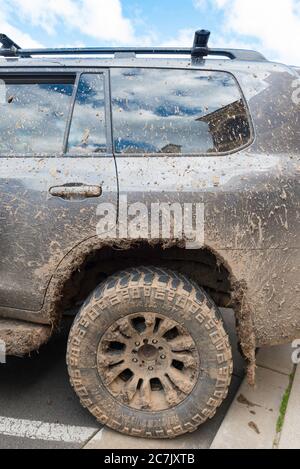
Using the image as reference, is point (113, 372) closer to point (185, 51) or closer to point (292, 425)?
point (292, 425)

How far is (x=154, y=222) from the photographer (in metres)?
2.14

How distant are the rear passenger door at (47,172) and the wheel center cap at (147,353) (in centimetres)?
65

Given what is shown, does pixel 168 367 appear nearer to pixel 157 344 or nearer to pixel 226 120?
pixel 157 344

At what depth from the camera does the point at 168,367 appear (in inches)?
90.2

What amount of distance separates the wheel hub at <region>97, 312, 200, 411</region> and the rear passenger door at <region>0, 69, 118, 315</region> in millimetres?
518

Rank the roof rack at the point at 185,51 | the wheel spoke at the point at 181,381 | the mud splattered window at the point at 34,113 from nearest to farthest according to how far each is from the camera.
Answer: the wheel spoke at the point at 181,381 → the mud splattered window at the point at 34,113 → the roof rack at the point at 185,51

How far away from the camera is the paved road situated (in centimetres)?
228

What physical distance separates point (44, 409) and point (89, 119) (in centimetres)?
184

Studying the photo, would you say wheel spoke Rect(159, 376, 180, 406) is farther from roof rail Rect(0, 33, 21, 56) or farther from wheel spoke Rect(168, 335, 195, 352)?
roof rail Rect(0, 33, 21, 56)

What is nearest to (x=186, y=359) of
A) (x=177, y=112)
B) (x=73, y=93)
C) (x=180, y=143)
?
(x=180, y=143)

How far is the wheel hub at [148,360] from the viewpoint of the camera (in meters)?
2.22

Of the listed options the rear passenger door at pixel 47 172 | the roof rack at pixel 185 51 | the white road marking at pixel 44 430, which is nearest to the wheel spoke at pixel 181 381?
the white road marking at pixel 44 430

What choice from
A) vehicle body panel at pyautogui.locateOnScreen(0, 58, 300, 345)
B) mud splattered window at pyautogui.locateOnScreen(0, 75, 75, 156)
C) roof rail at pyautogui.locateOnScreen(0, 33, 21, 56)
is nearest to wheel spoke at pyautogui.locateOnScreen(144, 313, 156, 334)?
vehicle body panel at pyautogui.locateOnScreen(0, 58, 300, 345)

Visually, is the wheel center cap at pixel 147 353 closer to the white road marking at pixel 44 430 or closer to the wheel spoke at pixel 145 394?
the wheel spoke at pixel 145 394
